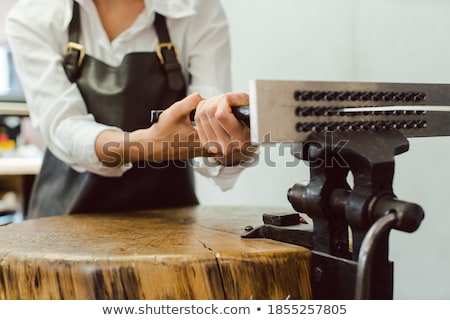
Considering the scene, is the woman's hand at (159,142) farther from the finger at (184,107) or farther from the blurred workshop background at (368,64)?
the blurred workshop background at (368,64)

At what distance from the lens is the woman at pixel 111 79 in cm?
108

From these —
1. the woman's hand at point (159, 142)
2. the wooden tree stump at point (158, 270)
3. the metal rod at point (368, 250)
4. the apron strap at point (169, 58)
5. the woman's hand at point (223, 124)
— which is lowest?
the wooden tree stump at point (158, 270)

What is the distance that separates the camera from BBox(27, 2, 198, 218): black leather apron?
3.64ft

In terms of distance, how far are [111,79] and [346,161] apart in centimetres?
73

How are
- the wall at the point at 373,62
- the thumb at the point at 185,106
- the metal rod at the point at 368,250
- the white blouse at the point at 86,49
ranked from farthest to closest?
1. the wall at the point at 373,62
2. the white blouse at the point at 86,49
3. the thumb at the point at 185,106
4. the metal rod at the point at 368,250

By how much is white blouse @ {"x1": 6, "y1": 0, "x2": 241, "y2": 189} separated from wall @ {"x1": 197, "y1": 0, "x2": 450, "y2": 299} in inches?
15.2

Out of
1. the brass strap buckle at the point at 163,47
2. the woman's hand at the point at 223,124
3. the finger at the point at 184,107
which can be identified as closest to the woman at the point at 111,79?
the brass strap buckle at the point at 163,47

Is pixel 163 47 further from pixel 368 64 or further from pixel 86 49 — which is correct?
pixel 368 64

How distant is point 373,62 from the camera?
134 cm

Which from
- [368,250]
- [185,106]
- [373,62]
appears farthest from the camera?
[373,62]

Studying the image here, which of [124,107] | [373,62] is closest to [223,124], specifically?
[124,107]

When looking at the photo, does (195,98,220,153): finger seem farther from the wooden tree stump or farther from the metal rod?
the metal rod
